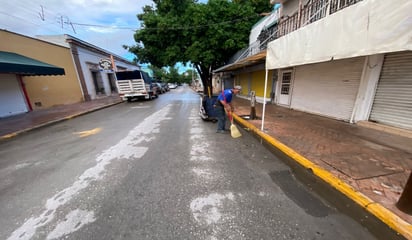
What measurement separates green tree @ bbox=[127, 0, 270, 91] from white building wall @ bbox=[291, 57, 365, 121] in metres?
8.07

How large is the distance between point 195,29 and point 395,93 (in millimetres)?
13363

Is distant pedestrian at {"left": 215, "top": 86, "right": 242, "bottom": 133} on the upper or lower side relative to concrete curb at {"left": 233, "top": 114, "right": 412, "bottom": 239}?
upper

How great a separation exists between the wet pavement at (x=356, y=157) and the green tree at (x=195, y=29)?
11126 mm

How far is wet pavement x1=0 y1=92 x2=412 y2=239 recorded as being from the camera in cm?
217

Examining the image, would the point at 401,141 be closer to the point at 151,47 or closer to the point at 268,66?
the point at 268,66

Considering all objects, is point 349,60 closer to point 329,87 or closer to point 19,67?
point 329,87

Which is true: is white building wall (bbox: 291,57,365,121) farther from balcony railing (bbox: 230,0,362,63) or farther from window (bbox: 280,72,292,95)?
balcony railing (bbox: 230,0,362,63)

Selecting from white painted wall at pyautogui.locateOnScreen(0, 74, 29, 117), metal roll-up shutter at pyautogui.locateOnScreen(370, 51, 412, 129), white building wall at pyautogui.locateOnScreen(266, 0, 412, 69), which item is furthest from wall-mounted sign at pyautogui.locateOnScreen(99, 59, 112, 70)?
metal roll-up shutter at pyautogui.locateOnScreen(370, 51, 412, 129)

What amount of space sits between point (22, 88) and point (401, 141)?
671 inches

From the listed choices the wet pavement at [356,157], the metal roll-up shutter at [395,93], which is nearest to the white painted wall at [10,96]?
the wet pavement at [356,157]

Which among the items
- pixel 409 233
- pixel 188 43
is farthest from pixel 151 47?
pixel 409 233

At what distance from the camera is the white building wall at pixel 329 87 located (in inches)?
224

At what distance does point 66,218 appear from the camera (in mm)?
2105

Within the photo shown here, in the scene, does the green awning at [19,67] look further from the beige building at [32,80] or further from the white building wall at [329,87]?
the white building wall at [329,87]
